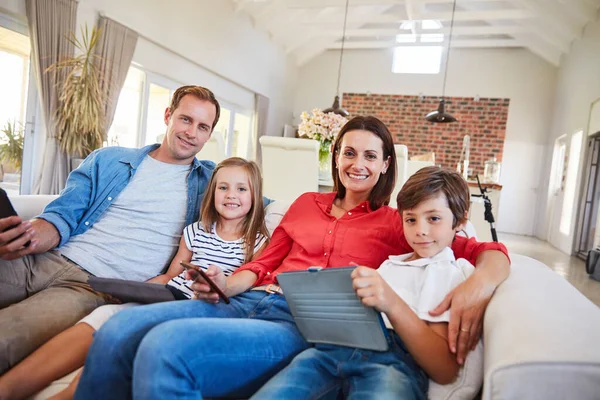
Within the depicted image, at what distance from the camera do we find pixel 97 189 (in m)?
1.63

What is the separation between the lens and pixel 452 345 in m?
0.96

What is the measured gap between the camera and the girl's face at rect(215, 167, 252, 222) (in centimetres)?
151

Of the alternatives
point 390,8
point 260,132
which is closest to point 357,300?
point 260,132

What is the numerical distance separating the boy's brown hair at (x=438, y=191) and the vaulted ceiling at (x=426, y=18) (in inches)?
251

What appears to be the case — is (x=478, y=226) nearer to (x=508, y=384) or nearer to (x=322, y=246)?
(x=322, y=246)

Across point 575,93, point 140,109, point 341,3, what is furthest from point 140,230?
point 575,93

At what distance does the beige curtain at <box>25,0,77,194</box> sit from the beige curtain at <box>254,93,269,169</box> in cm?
445

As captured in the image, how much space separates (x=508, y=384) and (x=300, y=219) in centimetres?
82

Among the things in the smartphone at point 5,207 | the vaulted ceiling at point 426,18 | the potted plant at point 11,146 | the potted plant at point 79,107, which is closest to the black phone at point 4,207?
the smartphone at point 5,207

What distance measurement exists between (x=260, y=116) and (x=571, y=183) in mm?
5508

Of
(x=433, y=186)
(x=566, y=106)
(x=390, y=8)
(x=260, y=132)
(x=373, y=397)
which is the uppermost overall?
(x=390, y=8)

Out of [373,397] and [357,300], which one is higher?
[357,300]

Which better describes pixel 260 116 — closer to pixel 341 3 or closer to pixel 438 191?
pixel 341 3

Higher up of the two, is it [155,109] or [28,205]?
[155,109]
